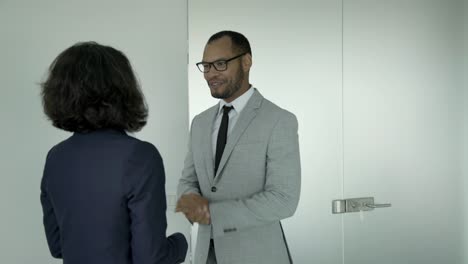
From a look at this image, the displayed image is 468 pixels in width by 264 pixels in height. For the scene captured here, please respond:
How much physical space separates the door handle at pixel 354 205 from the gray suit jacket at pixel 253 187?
1134 mm

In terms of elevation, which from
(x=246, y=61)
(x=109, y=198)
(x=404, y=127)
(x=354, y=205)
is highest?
(x=246, y=61)

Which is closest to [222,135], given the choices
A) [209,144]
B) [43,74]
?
[209,144]

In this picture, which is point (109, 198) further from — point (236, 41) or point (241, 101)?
point (236, 41)

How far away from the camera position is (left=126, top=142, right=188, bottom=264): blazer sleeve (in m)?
1.25

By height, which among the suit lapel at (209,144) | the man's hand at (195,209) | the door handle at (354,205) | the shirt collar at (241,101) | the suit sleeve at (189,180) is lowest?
the door handle at (354,205)

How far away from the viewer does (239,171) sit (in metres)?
1.93

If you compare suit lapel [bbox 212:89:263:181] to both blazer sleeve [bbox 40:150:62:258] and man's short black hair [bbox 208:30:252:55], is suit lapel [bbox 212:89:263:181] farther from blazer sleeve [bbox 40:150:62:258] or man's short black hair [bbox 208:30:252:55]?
blazer sleeve [bbox 40:150:62:258]

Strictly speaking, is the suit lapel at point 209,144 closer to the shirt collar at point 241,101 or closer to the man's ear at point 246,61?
the shirt collar at point 241,101

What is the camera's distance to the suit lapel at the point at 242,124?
1952mm

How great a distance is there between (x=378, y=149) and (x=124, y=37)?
1.84m

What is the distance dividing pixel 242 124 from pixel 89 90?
833mm

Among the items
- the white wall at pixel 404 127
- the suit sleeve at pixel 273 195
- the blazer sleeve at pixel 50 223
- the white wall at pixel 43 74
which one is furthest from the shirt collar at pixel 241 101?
the white wall at pixel 404 127

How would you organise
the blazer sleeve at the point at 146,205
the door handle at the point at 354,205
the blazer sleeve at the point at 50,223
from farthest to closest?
the door handle at the point at 354,205 < the blazer sleeve at the point at 50,223 < the blazer sleeve at the point at 146,205

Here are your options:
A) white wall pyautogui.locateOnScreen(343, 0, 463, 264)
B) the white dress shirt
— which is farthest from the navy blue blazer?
white wall pyautogui.locateOnScreen(343, 0, 463, 264)
